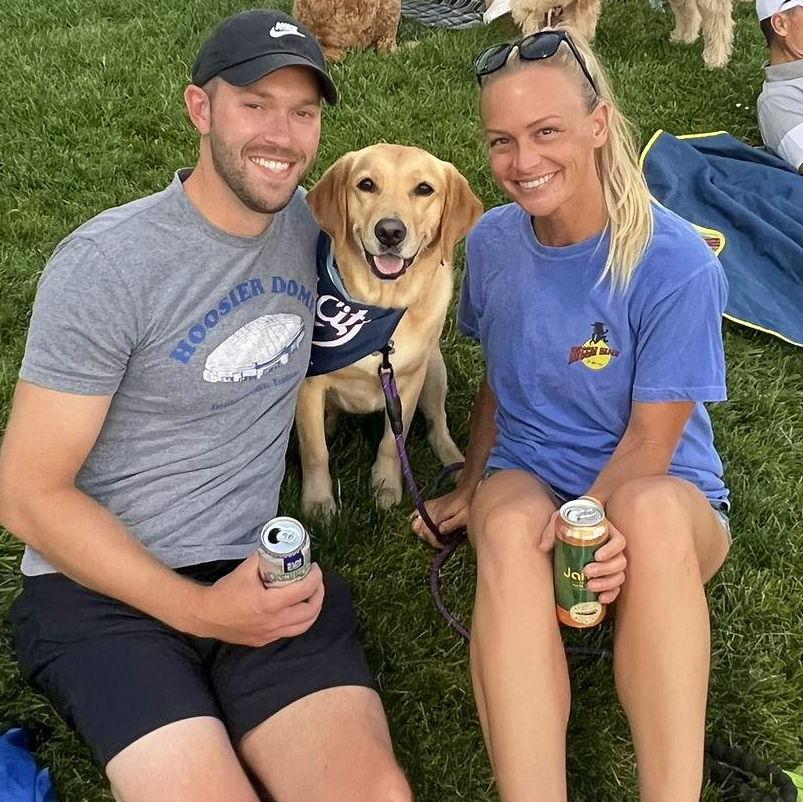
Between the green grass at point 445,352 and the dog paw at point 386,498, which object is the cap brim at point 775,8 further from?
the dog paw at point 386,498

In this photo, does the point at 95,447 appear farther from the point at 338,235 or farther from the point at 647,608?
the point at 647,608

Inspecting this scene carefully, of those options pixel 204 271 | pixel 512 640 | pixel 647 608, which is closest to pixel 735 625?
pixel 647 608

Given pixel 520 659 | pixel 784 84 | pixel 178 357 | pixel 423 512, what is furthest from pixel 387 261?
pixel 784 84

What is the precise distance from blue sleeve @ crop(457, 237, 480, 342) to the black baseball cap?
67 centimetres

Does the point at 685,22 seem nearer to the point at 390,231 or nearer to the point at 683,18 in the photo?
the point at 683,18

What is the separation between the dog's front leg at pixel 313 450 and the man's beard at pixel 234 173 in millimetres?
876

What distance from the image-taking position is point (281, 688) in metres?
1.82

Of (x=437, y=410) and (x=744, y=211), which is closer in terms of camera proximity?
(x=437, y=410)

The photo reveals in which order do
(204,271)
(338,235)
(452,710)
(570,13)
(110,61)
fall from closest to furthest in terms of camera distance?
1. (204,271)
2. (452,710)
3. (338,235)
4. (110,61)
5. (570,13)

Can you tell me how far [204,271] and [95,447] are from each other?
1.62 feet

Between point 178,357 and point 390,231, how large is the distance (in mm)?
938

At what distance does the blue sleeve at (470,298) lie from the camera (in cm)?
233

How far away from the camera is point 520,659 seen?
177 centimetres

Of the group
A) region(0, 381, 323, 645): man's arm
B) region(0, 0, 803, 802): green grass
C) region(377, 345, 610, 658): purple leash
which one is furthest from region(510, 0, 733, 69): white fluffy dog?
region(0, 381, 323, 645): man's arm
